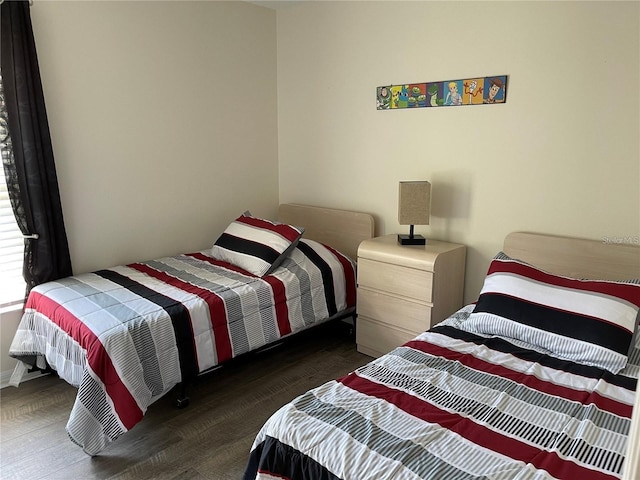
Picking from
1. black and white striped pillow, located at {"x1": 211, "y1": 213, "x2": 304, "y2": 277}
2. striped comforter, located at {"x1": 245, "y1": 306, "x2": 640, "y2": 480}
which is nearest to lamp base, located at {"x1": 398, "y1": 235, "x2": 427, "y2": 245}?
black and white striped pillow, located at {"x1": 211, "y1": 213, "x2": 304, "y2": 277}

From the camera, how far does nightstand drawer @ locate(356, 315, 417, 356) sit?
301 cm

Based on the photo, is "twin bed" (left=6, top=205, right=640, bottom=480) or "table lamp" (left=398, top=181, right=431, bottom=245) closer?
"twin bed" (left=6, top=205, right=640, bottom=480)

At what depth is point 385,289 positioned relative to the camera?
9.87 feet

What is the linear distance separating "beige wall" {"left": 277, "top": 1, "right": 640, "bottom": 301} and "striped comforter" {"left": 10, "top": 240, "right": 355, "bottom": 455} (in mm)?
839

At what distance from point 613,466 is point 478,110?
2.12 meters

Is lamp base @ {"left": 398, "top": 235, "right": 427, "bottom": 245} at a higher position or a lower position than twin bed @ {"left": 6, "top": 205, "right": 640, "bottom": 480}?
higher

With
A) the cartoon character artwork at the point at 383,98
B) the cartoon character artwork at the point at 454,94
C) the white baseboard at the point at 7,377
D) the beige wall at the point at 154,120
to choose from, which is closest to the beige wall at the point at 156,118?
Answer: the beige wall at the point at 154,120

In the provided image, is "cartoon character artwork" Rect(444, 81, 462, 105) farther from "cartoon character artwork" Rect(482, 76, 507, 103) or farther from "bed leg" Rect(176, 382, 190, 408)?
"bed leg" Rect(176, 382, 190, 408)

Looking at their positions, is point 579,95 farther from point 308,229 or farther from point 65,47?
point 65,47

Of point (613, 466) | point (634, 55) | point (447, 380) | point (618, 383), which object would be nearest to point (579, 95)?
point (634, 55)

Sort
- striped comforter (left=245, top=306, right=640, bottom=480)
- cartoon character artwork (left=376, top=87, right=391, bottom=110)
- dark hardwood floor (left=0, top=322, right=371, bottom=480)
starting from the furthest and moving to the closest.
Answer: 1. cartoon character artwork (left=376, top=87, right=391, bottom=110)
2. dark hardwood floor (left=0, top=322, right=371, bottom=480)
3. striped comforter (left=245, top=306, right=640, bottom=480)

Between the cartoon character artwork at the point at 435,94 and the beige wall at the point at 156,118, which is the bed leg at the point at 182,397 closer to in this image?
the beige wall at the point at 156,118

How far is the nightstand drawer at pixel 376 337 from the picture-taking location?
3006 mm

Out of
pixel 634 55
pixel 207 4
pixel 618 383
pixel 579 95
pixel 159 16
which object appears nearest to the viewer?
pixel 618 383
